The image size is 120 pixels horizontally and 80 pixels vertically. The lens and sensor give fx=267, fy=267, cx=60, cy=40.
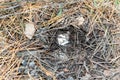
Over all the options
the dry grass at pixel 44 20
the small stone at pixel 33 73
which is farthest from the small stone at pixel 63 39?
the small stone at pixel 33 73

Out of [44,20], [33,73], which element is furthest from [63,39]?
[33,73]

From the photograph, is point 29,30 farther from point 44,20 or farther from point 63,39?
point 63,39

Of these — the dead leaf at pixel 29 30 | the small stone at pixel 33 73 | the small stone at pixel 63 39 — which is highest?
the dead leaf at pixel 29 30

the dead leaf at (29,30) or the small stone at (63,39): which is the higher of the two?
the dead leaf at (29,30)

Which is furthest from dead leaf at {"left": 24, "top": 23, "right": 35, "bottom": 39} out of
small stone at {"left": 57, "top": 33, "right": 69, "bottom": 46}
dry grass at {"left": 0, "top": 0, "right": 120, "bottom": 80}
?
small stone at {"left": 57, "top": 33, "right": 69, "bottom": 46}

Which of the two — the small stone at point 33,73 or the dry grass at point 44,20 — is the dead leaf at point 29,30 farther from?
the small stone at point 33,73

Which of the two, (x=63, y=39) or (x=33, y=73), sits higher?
(x=63, y=39)
